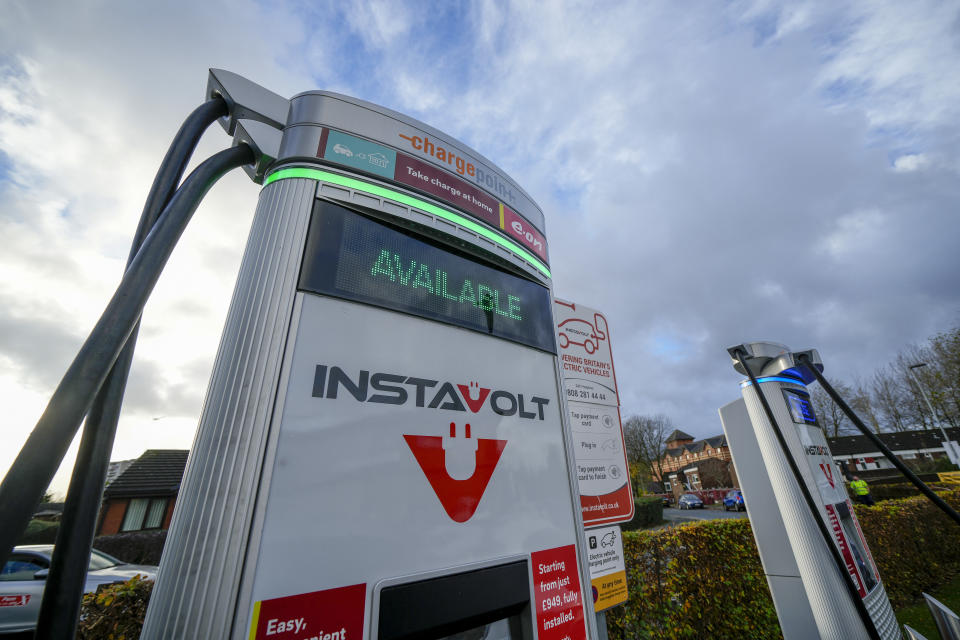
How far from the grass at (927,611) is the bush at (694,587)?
1.47 m

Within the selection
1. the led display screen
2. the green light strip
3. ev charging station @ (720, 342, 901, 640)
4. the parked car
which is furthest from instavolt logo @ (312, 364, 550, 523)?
the parked car

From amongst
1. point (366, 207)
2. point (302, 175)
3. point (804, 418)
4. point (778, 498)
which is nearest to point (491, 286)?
point (366, 207)

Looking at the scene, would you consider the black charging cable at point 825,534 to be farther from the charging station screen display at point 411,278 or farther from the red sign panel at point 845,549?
the charging station screen display at point 411,278

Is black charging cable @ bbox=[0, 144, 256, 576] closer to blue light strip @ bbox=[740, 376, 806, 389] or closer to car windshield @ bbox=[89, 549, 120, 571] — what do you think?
blue light strip @ bbox=[740, 376, 806, 389]

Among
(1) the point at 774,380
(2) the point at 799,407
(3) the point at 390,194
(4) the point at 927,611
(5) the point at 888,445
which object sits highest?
(5) the point at 888,445

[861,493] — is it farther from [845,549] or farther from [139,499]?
[139,499]

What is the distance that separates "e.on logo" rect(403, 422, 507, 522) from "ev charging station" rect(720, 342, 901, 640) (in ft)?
8.56

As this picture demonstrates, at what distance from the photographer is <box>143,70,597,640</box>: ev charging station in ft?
3.49

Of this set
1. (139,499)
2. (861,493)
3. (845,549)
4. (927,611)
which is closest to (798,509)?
(845,549)

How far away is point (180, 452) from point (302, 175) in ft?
80.7

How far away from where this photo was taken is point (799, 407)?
326 centimetres

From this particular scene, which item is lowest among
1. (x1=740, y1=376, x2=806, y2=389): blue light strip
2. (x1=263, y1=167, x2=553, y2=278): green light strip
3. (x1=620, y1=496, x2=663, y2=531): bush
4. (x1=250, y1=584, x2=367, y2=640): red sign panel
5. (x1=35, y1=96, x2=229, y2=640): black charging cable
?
(x1=620, y1=496, x2=663, y2=531): bush

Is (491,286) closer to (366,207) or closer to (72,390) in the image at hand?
(366,207)

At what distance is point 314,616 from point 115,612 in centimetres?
294
